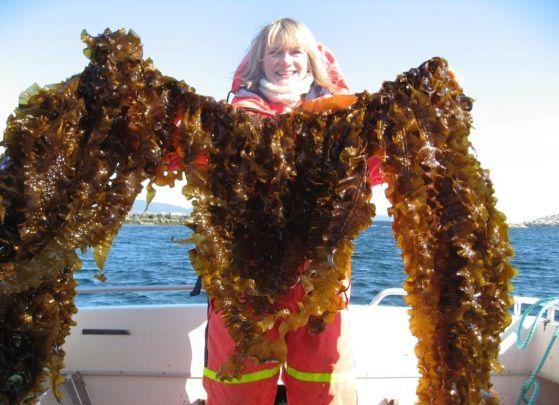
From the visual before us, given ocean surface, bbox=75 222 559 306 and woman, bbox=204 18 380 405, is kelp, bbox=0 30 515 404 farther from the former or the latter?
ocean surface, bbox=75 222 559 306

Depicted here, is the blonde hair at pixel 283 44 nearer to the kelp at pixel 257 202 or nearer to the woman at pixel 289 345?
the woman at pixel 289 345

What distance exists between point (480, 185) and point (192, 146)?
1.28 meters

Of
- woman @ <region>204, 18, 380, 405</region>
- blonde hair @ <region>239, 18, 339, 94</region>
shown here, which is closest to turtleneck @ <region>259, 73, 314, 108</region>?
woman @ <region>204, 18, 380, 405</region>

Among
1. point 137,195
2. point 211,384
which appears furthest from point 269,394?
point 137,195

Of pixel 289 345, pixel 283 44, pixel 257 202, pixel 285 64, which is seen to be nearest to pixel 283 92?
pixel 285 64

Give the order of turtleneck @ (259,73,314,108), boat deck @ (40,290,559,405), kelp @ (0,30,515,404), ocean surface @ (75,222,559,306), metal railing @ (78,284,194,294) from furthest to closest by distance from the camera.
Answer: ocean surface @ (75,222,559,306) < metal railing @ (78,284,194,294) < boat deck @ (40,290,559,405) < turtleneck @ (259,73,314,108) < kelp @ (0,30,515,404)

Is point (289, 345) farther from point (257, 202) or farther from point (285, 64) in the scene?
point (285, 64)

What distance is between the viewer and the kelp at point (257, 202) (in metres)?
1.73

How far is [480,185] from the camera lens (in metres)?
1.85

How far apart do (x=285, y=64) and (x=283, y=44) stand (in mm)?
135

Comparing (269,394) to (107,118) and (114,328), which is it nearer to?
(107,118)

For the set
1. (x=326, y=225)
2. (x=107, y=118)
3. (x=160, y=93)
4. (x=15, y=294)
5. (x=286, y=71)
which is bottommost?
(x=15, y=294)

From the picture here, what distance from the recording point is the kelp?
1728 millimetres

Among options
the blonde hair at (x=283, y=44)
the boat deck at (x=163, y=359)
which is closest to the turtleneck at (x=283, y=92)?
the blonde hair at (x=283, y=44)
